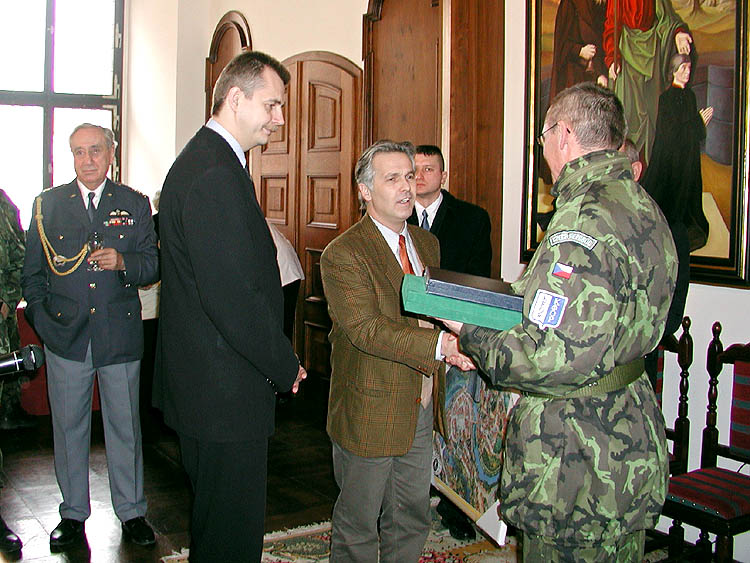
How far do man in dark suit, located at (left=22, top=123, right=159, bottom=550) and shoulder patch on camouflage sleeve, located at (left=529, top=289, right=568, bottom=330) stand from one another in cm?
208

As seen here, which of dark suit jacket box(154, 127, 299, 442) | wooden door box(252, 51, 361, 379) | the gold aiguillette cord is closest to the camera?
dark suit jacket box(154, 127, 299, 442)

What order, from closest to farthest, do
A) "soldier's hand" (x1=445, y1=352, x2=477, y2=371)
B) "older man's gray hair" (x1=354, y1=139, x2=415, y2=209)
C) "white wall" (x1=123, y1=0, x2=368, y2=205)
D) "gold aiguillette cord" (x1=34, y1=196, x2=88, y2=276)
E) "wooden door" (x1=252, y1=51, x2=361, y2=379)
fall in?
"soldier's hand" (x1=445, y1=352, x2=477, y2=371) < "older man's gray hair" (x1=354, y1=139, x2=415, y2=209) < "gold aiguillette cord" (x1=34, y1=196, x2=88, y2=276) < "wooden door" (x1=252, y1=51, x2=361, y2=379) < "white wall" (x1=123, y1=0, x2=368, y2=205)

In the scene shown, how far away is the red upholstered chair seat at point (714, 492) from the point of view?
2.60 m

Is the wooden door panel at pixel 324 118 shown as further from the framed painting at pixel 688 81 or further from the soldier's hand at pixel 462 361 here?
the soldier's hand at pixel 462 361

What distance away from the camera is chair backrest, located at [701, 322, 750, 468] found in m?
2.91

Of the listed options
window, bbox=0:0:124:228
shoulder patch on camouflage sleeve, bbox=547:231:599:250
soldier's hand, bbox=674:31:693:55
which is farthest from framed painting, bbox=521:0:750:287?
window, bbox=0:0:124:228

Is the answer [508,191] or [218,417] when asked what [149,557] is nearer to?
[218,417]

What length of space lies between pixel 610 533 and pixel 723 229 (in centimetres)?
171

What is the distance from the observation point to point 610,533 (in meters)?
1.68

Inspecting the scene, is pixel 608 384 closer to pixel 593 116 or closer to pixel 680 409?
pixel 593 116

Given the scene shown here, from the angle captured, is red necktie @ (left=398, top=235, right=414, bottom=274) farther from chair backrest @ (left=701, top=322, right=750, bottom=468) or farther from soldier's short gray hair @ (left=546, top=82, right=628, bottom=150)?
chair backrest @ (left=701, top=322, right=750, bottom=468)

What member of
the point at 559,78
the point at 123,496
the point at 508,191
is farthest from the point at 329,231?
the point at 123,496

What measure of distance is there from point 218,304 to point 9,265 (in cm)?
187

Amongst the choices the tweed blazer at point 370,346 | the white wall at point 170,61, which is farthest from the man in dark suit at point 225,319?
the white wall at point 170,61
